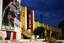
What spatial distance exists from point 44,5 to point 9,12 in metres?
0.94

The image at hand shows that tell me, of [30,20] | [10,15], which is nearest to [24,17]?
[30,20]

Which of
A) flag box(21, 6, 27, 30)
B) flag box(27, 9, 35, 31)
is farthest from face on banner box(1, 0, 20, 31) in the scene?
flag box(27, 9, 35, 31)

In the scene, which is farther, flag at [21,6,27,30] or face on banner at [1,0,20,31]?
flag at [21,6,27,30]

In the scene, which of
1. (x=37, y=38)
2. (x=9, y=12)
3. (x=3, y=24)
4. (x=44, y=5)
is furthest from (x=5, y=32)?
(x=44, y=5)

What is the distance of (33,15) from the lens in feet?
16.0

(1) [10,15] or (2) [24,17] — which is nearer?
(1) [10,15]

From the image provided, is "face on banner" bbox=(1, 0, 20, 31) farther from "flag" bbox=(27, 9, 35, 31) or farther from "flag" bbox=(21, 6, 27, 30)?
"flag" bbox=(27, 9, 35, 31)

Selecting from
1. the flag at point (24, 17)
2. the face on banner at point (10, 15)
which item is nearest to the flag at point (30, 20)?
the flag at point (24, 17)

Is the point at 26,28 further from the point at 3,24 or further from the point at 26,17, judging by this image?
the point at 3,24

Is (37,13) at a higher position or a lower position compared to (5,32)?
higher

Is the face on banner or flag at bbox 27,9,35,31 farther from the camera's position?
flag at bbox 27,9,35,31

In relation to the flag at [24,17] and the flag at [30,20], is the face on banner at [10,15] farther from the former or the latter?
the flag at [30,20]

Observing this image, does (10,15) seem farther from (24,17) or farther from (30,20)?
(30,20)

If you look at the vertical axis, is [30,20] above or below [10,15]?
below
